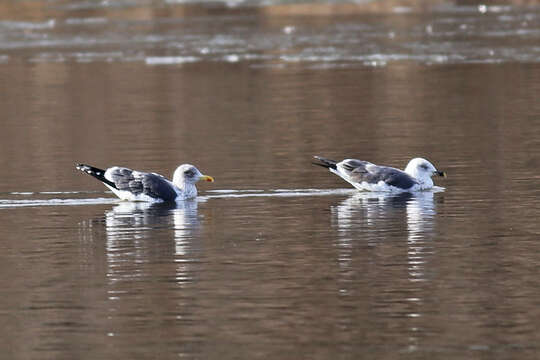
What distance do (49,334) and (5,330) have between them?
0.42m

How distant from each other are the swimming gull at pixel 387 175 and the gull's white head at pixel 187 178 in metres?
1.89

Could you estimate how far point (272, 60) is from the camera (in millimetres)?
41281

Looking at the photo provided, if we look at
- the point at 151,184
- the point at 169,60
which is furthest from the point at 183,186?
the point at 169,60

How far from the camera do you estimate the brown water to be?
36.8ft

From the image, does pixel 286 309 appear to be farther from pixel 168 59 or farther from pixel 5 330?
pixel 168 59

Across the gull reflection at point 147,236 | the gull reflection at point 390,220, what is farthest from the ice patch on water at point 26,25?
the gull reflection at point 390,220

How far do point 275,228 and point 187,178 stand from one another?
9.68ft

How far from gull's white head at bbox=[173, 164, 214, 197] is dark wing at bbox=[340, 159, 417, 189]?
1.90 m

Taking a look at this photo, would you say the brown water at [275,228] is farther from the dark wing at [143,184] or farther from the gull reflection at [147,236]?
the dark wing at [143,184]

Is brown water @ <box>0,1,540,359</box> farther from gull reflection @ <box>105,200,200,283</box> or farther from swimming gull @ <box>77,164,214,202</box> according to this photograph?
swimming gull @ <box>77,164,214,202</box>

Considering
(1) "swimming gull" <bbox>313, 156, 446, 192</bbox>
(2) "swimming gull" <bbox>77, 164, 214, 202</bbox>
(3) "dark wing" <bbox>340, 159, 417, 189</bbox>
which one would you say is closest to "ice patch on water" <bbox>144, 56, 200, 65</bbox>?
(1) "swimming gull" <bbox>313, 156, 446, 192</bbox>

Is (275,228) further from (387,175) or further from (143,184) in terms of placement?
(387,175)

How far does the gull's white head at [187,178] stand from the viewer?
18.7 m

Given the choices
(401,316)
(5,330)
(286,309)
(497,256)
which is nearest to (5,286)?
(5,330)
